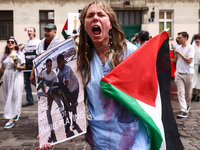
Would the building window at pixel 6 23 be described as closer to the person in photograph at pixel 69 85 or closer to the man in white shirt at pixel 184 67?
the man in white shirt at pixel 184 67

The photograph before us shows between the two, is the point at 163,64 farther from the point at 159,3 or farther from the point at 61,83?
the point at 159,3

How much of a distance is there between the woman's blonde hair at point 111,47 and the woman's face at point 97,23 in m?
0.04

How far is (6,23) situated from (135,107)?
829 inches

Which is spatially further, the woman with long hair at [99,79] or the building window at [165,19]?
the building window at [165,19]

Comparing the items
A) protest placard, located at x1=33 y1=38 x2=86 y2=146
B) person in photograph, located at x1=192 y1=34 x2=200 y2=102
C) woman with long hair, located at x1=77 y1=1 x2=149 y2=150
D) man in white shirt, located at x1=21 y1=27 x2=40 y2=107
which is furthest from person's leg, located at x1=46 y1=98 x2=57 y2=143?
person in photograph, located at x1=192 y1=34 x2=200 y2=102

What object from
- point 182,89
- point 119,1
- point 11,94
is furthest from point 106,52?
point 119,1

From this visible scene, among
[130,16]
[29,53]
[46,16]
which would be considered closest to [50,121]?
[29,53]

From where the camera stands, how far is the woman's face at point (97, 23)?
81.9 inches

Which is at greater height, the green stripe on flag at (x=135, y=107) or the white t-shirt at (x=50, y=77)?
the white t-shirt at (x=50, y=77)

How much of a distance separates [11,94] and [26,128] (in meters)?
0.97

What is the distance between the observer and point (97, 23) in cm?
207

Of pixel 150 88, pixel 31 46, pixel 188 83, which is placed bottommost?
pixel 188 83

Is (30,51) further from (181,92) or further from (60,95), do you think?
Result: (60,95)

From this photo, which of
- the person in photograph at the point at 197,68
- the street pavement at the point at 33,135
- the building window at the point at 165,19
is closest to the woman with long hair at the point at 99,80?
the street pavement at the point at 33,135
